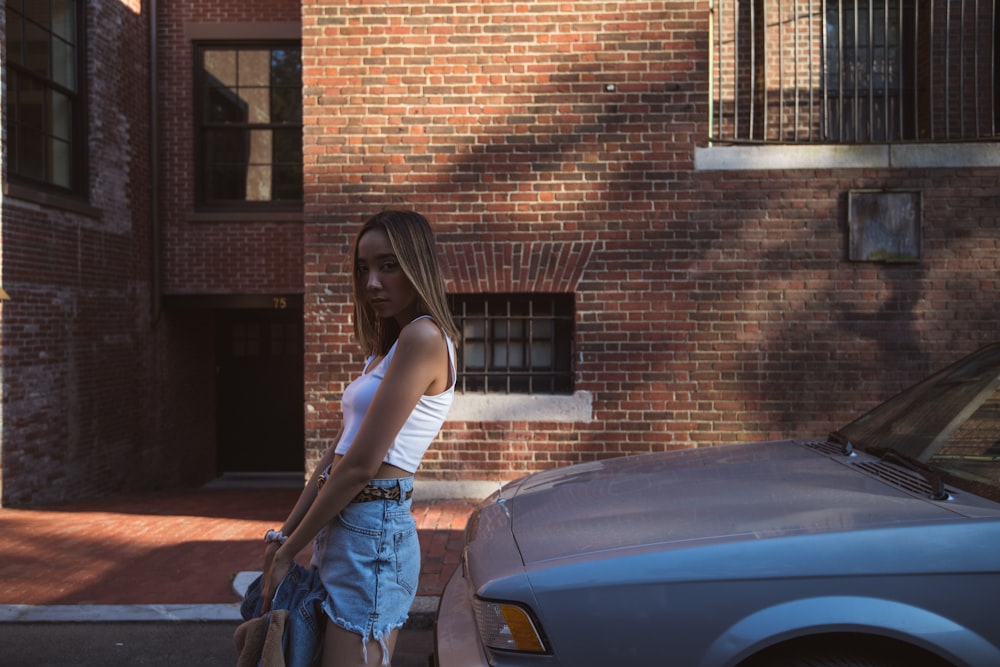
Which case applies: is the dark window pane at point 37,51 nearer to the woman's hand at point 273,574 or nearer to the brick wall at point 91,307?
the brick wall at point 91,307

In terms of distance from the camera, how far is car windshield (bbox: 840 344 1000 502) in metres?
2.67

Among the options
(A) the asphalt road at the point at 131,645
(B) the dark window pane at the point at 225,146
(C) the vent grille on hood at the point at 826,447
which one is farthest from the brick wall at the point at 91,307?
(C) the vent grille on hood at the point at 826,447

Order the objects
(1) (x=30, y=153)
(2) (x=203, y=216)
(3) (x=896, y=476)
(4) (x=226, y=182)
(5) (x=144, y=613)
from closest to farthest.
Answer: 1. (3) (x=896, y=476)
2. (5) (x=144, y=613)
3. (1) (x=30, y=153)
4. (2) (x=203, y=216)
5. (4) (x=226, y=182)

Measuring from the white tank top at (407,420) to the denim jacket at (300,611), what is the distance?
0.36m

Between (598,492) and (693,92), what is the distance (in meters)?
4.99

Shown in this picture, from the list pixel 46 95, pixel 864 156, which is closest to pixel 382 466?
pixel 864 156

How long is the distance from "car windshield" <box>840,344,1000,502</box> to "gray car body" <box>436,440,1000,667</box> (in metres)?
0.32

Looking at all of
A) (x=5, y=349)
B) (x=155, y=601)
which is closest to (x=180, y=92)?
(x=5, y=349)

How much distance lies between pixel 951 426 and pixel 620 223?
4.19m

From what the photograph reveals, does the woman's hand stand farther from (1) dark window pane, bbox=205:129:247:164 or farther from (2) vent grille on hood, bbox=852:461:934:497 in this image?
(1) dark window pane, bbox=205:129:247:164

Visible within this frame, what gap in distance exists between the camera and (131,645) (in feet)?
13.6

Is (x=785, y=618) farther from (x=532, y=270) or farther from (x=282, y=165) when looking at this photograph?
(x=282, y=165)

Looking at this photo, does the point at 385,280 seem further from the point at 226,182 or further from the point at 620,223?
the point at 226,182

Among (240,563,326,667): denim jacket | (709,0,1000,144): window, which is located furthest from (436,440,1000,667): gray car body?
(709,0,1000,144): window
